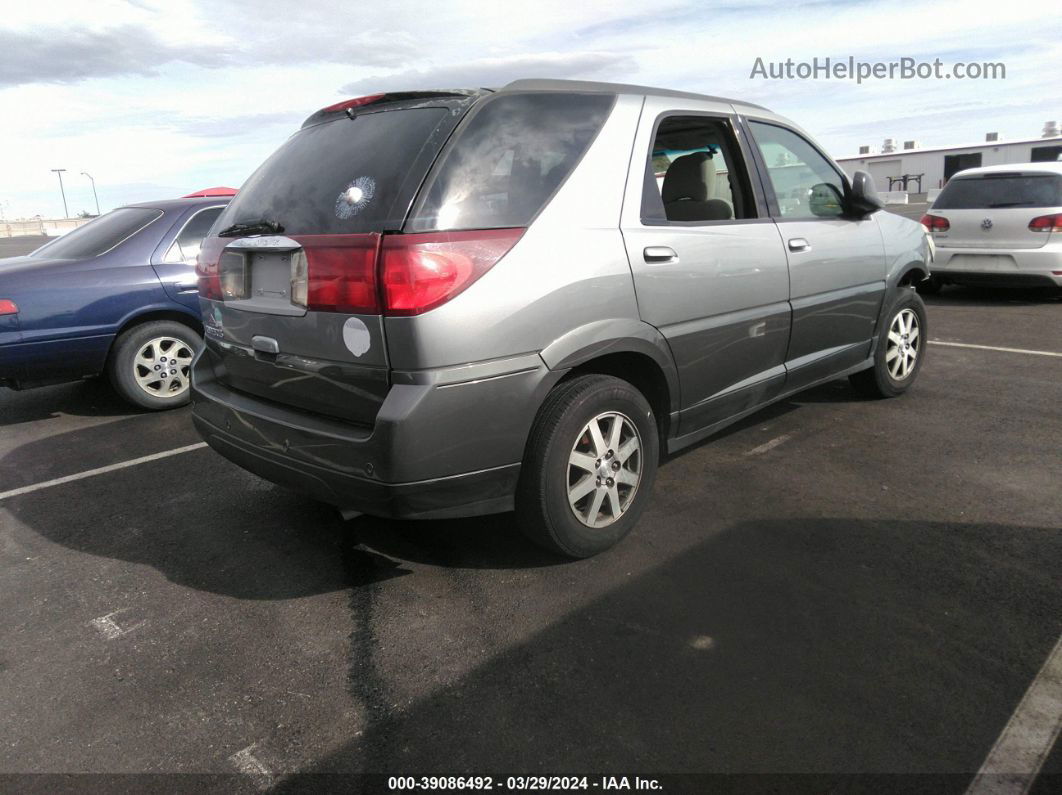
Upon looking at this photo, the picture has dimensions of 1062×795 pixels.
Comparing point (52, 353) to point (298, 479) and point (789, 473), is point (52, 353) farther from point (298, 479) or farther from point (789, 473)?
point (789, 473)

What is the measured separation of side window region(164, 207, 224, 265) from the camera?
605 centimetres

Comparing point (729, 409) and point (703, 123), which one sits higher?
point (703, 123)

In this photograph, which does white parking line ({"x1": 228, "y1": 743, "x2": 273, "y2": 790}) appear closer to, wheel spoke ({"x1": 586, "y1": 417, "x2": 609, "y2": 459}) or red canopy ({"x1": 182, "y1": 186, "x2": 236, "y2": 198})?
wheel spoke ({"x1": 586, "y1": 417, "x2": 609, "y2": 459})

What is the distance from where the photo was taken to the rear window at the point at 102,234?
5914 mm

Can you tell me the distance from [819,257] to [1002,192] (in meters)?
6.19

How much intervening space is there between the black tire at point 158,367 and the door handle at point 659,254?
4081mm

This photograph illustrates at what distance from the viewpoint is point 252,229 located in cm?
313

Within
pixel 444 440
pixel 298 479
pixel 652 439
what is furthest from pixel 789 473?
pixel 298 479

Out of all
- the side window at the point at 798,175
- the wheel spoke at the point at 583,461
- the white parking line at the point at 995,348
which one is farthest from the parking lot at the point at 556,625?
the white parking line at the point at 995,348

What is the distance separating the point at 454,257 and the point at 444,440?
0.61 meters

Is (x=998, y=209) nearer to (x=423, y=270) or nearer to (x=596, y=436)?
(x=596, y=436)

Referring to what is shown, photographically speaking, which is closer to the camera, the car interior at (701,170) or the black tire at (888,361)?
the car interior at (701,170)

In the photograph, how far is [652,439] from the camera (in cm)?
340

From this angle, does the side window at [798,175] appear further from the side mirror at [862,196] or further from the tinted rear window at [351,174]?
the tinted rear window at [351,174]
